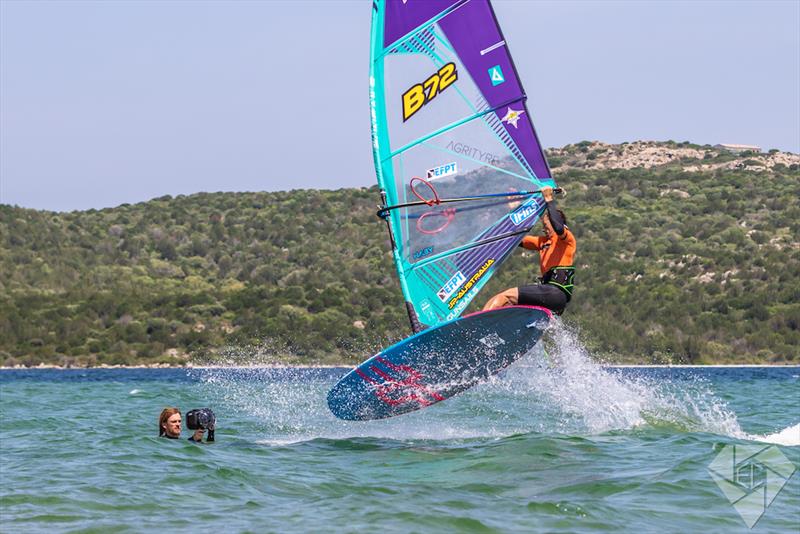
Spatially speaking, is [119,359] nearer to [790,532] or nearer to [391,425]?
[391,425]

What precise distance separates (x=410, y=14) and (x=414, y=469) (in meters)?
5.15

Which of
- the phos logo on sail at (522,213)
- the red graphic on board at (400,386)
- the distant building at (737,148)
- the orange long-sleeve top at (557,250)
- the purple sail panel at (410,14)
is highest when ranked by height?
the distant building at (737,148)

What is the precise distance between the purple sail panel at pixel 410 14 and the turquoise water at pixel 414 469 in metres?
3.91

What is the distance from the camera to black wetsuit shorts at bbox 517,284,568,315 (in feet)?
38.0

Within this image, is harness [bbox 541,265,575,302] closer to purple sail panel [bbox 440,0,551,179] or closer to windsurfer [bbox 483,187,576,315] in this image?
windsurfer [bbox 483,187,576,315]

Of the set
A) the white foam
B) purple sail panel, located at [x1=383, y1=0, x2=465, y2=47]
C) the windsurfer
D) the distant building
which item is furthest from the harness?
the distant building

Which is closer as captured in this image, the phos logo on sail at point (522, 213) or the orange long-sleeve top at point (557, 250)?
the orange long-sleeve top at point (557, 250)

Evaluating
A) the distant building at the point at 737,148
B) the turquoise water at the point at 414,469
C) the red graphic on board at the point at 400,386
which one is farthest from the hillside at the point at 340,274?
the red graphic on board at the point at 400,386

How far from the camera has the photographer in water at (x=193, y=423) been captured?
39.9 feet

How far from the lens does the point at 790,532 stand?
26.0 feet

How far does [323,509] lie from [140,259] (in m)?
51.7

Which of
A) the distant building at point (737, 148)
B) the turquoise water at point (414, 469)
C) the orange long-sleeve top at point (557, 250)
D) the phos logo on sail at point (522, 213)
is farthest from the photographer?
the distant building at point (737, 148)

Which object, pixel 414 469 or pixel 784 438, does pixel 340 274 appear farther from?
pixel 414 469
